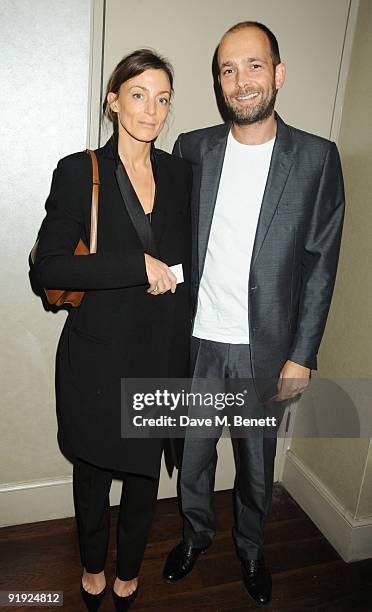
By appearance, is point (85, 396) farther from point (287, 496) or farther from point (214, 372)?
point (287, 496)

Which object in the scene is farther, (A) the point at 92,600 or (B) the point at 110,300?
(A) the point at 92,600

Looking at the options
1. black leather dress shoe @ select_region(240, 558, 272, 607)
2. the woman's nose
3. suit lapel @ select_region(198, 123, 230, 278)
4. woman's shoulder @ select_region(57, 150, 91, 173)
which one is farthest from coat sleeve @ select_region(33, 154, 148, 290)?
black leather dress shoe @ select_region(240, 558, 272, 607)

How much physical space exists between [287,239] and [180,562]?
4.96ft

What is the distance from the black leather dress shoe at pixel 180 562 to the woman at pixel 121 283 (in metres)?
0.34

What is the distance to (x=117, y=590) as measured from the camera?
78.9 inches

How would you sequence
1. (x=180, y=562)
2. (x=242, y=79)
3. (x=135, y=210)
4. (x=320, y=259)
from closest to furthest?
(x=135, y=210), (x=242, y=79), (x=320, y=259), (x=180, y=562)

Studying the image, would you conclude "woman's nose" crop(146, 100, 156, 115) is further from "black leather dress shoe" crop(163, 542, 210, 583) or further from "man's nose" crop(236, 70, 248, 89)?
"black leather dress shoe" crop(163, 542, 210, 583)

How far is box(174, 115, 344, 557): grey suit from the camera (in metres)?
1.86

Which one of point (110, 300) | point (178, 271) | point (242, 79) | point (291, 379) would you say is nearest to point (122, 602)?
point (291, 379)

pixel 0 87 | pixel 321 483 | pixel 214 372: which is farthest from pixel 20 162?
pixel 321 483

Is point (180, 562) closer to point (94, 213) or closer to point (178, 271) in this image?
point (178, 271)

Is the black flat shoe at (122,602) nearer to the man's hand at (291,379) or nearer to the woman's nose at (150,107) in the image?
the man's hand at (291,379)

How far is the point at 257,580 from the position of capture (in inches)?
84.6

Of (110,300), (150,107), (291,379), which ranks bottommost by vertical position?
(291,379)
